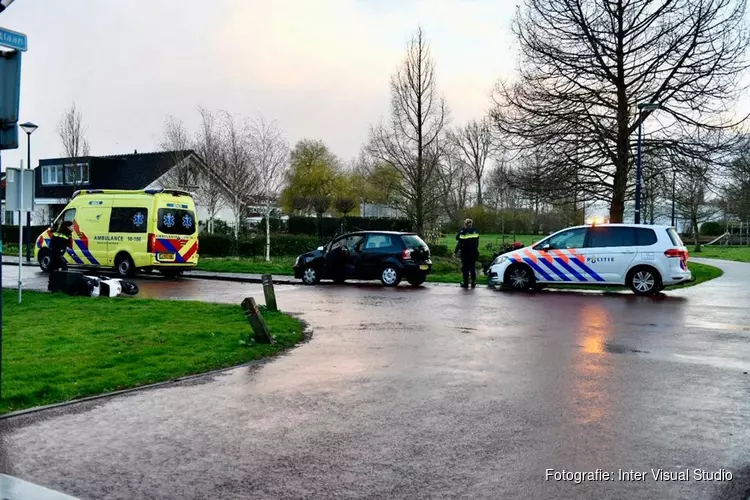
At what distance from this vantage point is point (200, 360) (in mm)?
8008

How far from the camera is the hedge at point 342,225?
38156mm

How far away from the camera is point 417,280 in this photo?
18.8 metres

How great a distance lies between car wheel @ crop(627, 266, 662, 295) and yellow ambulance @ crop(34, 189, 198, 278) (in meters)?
13.1

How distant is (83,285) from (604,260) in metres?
12.0

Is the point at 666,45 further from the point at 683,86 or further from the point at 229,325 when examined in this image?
the point at 229,325

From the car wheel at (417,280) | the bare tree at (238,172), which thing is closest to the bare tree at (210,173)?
the bare tree at (238,172)

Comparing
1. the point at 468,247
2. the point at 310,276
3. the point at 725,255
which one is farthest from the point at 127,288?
the point at 725,255

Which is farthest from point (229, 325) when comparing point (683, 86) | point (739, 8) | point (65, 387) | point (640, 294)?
point (739, 8)

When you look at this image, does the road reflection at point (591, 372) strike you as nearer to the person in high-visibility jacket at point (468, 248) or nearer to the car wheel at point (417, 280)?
the person in high-visibility jacket at point (468, 248)

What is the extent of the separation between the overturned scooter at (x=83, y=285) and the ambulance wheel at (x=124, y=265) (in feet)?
18.4

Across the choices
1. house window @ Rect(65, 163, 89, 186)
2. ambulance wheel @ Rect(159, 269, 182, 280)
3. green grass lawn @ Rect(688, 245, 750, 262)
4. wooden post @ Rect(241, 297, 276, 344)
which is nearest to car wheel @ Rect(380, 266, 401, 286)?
ambulance wheel @ Rect(159, 269, 182, 280)

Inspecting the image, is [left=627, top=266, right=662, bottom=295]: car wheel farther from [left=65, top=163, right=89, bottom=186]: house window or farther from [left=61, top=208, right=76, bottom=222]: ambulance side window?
[left=65, top=163, right=89, bottom=186]: house window

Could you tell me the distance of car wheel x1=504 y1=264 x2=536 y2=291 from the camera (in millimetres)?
17234

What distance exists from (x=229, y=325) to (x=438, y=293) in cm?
710
